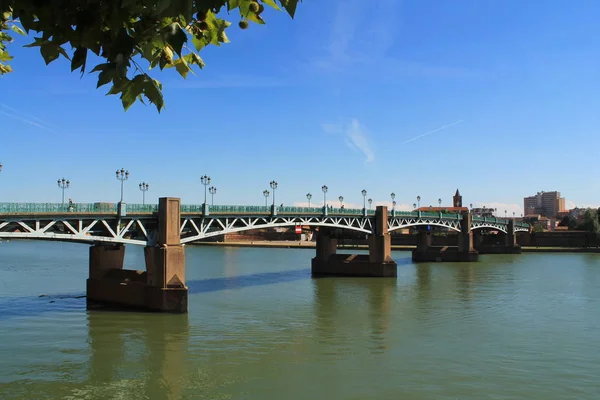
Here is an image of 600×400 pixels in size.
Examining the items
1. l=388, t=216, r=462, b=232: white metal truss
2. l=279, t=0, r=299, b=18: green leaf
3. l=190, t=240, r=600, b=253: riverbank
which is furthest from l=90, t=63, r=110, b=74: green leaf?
l=190, t=240, r=600, b=253: riverbank

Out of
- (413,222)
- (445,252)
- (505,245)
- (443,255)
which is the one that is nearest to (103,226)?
(413,222)

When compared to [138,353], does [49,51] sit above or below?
above

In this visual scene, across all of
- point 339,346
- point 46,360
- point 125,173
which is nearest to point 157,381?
point 46,360

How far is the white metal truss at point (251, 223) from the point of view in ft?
130

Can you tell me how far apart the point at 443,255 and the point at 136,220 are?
2417 inches

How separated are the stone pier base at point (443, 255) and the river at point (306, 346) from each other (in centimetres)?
4115

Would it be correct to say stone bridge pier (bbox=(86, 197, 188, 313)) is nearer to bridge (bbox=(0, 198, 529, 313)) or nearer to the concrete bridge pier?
bridge (bbox=(0, 198, 529, 313))

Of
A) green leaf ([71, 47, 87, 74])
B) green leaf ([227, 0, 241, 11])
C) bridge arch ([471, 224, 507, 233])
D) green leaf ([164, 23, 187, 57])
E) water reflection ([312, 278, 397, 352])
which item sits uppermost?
green leaf ([227, 0, 241, 11])

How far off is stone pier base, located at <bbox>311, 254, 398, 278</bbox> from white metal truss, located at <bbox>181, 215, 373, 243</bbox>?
362cm

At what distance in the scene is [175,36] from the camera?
146 inches

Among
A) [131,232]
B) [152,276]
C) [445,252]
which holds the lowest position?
[445,252]

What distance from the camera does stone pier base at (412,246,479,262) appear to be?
84125mm

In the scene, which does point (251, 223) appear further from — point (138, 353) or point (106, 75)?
point (106, 75)

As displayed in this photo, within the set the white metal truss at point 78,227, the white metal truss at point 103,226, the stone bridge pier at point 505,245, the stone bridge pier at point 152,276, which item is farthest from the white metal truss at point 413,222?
the stone bridge pier at point 152,276
